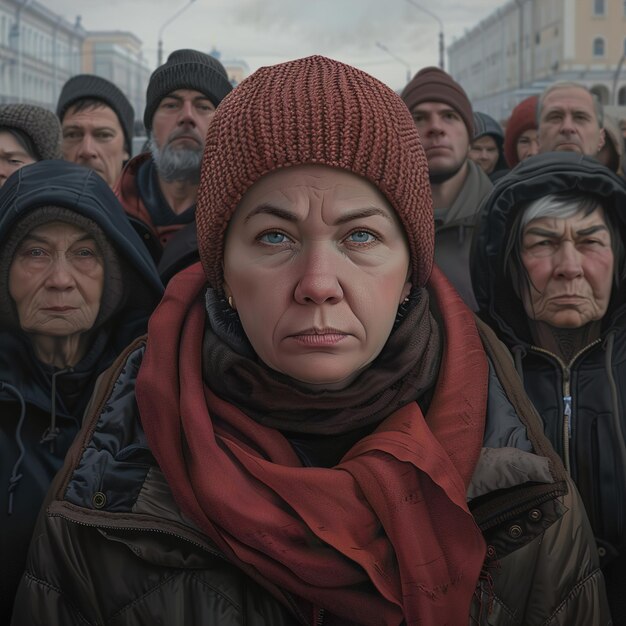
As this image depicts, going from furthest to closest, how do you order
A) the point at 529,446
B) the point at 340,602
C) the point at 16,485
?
the point at 16,485 → the point at 529,446 → the point at 340,602

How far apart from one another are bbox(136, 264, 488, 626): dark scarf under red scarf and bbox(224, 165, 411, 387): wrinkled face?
0.58ft

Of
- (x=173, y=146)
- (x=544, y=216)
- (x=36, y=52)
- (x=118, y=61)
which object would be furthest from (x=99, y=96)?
(x=118, y=61)

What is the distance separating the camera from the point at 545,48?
63781mm

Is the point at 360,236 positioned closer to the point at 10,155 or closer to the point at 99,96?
the point at 10,155

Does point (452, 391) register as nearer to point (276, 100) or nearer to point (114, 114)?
point (276, 100)

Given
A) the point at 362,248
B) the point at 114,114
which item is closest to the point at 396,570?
the point at 362,248

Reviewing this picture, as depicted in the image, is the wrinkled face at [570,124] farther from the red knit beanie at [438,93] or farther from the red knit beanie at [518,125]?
the red knit beanie at [518,125]

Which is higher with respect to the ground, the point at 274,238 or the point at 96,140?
the point at 96,140

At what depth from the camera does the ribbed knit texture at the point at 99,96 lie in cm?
513

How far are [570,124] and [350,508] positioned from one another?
351 cm

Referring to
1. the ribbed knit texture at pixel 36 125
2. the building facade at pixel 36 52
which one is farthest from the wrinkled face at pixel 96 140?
the building facade at pixel 36 52

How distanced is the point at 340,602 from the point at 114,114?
4.19 m

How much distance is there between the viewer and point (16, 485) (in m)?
2.17

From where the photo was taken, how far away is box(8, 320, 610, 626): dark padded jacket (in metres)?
1.61
